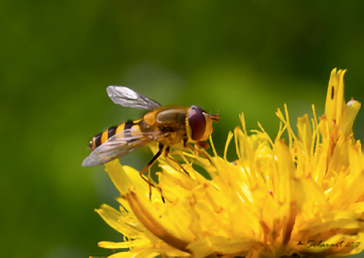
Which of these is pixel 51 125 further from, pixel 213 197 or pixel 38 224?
pixel 213 197

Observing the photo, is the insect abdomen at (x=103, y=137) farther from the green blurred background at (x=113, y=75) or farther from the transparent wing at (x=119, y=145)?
the green blurred background at (x=113, y=75)

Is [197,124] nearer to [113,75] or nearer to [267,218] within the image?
[267,218]

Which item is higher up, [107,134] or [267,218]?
[107,134]

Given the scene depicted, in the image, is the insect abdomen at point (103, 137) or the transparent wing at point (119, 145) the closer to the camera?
the transparent wing at point (119, 145)

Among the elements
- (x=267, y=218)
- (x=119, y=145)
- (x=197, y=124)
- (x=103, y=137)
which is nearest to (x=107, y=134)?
(x=103, y=137)

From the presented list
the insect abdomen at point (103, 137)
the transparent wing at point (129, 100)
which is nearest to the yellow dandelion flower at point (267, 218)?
the insect abdomen at point (103, 137)

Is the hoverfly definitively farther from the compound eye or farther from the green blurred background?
the green blurred background
